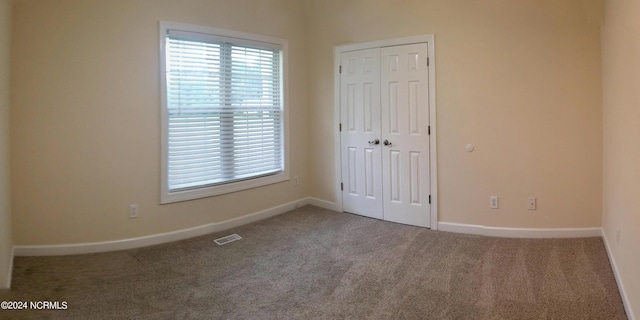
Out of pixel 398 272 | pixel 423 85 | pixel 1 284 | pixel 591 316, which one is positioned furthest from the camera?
pixel 423 85

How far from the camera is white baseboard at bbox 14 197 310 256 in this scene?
10.1 feet

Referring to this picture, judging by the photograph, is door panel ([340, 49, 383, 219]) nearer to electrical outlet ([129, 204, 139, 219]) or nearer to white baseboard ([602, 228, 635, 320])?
white baseboard ([602, 228, 635, 320])

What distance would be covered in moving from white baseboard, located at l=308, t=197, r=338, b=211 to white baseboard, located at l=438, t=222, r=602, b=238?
1.49 m

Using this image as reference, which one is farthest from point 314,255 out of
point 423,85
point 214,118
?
point 423,85

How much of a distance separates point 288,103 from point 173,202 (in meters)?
1.88

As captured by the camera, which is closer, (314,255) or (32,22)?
(32,22)

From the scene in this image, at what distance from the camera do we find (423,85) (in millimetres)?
3787

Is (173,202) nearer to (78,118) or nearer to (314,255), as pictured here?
(78,118)

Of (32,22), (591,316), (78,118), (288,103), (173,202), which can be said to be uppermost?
(32,22)

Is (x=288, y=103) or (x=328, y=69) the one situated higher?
(x=328, y=69)

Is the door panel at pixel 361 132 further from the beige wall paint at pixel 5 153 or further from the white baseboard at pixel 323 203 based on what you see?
the beige wall paint at pixel 5 153

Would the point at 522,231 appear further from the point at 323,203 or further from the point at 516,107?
the point at 323,203

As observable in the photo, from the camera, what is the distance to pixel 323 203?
4.77 metres

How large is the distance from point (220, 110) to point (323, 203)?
1.87m
